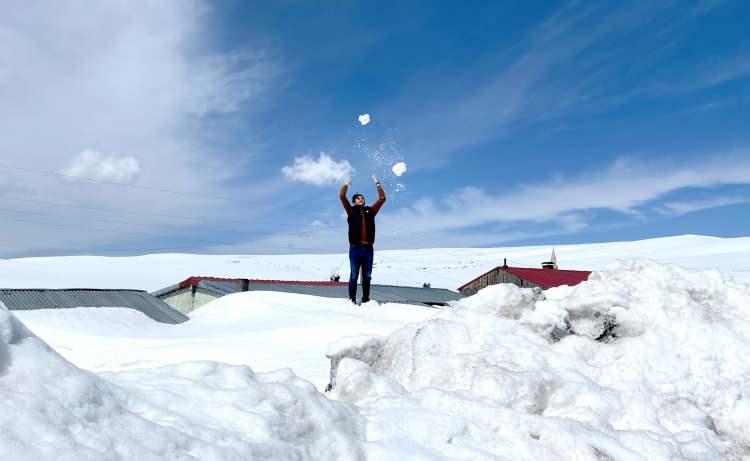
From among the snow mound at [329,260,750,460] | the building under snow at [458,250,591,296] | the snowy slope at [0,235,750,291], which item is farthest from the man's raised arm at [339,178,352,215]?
the snowy slope at [0,235,750,291]

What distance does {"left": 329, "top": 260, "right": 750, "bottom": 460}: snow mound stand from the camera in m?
3.18

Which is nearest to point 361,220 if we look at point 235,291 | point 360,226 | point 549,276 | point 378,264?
point 360,226

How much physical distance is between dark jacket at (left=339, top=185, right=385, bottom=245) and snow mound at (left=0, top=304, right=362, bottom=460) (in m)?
6.73

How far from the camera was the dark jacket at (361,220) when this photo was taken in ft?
33.2

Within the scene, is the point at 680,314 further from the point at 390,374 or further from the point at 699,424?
the point at 390,374

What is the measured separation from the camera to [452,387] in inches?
157

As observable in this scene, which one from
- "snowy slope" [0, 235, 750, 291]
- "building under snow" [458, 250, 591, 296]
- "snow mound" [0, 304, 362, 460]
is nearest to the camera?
"snow mound" [0, 304, 362, 460]

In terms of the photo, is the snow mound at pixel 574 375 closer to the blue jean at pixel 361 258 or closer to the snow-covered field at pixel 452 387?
the snow-covered field at pixel 452 387

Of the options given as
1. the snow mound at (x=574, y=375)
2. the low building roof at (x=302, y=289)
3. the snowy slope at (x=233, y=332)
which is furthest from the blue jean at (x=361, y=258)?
the low building roof at (x=302, y=289)

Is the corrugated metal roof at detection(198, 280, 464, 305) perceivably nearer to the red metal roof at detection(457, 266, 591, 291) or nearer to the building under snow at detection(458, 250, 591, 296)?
the building under snow at detection(458, 250, 591, 296)

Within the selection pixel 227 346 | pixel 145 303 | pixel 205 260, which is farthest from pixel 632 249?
pixel 227 346

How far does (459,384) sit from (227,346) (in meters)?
4.11

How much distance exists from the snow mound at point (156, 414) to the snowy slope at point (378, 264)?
4921cm

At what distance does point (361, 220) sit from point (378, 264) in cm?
6627
